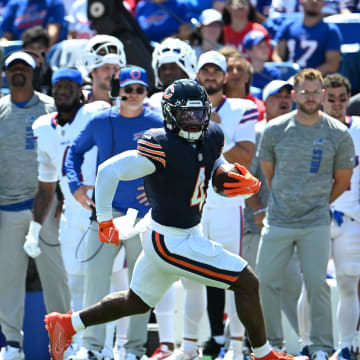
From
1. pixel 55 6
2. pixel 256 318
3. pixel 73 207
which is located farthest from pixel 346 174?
pixel 55 6

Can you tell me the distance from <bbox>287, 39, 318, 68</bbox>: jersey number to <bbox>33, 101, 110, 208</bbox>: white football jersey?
3.06 m

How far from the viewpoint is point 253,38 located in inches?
347

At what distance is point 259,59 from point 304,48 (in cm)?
62

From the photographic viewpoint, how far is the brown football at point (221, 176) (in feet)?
17.4

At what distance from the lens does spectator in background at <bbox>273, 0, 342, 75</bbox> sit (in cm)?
878

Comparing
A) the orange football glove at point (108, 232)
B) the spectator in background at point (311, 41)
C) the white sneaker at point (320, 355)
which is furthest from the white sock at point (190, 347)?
the spectator in background at point (311, 41)

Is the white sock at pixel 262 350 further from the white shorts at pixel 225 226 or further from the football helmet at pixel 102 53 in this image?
the football helmet at pixel 102 53

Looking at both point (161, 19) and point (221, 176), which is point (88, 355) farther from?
point (161, 19)

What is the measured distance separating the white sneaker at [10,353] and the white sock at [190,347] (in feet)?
4.23

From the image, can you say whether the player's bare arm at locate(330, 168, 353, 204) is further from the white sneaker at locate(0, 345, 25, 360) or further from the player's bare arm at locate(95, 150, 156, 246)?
the white sneaker at locate(0, 345, 25, 360)

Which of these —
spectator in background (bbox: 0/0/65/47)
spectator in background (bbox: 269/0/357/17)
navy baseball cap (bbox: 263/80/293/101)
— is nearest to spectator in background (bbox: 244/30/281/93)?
spectator in background (bbox: 269/0/357/17)

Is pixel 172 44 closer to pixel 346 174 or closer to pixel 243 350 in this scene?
pixel 346 174

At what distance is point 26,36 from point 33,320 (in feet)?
11.9

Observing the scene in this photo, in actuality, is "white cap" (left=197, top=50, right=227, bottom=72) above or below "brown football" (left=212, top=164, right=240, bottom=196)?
above
